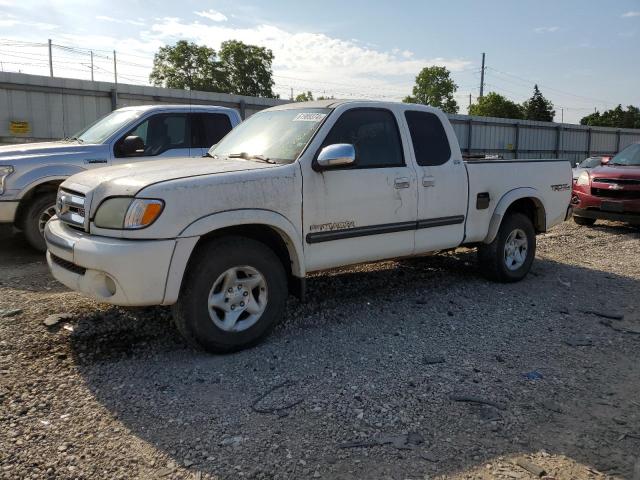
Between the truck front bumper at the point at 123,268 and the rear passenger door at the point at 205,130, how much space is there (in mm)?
4288

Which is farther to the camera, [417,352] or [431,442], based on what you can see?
[417,352]

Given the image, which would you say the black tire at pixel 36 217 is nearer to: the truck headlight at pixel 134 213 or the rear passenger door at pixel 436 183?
the truck headlight at pixel 134 213

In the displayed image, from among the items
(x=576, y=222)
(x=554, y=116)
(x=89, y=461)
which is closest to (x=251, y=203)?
(x=89, y=461)

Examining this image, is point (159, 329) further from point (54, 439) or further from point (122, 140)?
point (122, 140)

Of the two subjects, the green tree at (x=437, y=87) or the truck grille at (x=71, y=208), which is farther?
the green tree at (x=437, y=87)

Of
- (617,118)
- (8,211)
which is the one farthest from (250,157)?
(617,118)

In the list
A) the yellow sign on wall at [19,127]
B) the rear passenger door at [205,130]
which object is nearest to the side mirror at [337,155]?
the rear passenger door at [205,130]

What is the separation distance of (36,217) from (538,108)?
71.7 meters

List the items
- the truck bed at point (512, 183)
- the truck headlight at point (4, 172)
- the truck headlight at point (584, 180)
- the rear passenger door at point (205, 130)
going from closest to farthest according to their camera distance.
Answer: the truck bed at point (512, 183) < the truck headlight at point (4, 172) < the rear passenger door at point (205, 130) < the truck headlight at point (584, 180)

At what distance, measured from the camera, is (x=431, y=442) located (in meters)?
3.03

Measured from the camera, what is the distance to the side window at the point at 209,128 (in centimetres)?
796

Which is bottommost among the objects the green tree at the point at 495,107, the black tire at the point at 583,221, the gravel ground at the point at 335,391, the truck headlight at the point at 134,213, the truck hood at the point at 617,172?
the gravel ground at the point at 335,391

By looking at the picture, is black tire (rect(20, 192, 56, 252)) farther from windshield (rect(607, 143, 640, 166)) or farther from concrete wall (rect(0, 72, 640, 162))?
windshield (rect(607, 143, 640, 166))

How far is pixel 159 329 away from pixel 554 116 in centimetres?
7500
